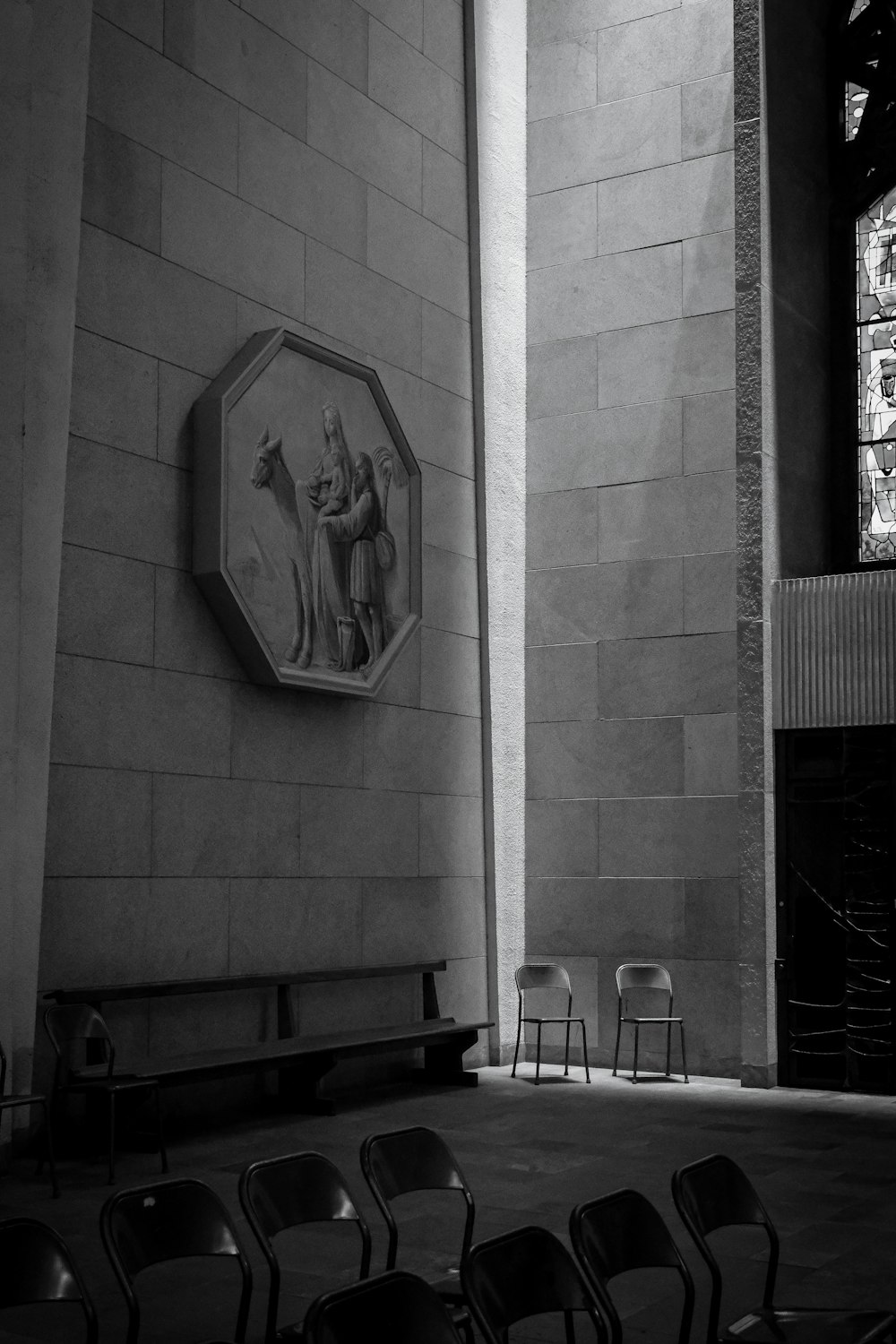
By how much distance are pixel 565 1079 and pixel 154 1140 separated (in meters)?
3.91

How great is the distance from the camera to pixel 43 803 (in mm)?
7953

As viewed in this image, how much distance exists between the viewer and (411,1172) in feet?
15.2

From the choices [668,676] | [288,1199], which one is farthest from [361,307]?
[288,1199]

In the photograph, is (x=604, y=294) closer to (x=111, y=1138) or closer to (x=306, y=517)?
(x=306, y=517)

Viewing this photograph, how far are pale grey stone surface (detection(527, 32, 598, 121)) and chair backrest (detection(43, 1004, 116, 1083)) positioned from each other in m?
8.47

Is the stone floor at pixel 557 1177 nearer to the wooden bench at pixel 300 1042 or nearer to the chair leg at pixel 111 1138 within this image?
the chair leg at pixel 111 1138

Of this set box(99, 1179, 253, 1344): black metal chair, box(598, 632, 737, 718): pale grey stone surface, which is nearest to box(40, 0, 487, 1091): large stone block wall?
box(598, 632, 737, 718): pale grey stone surface

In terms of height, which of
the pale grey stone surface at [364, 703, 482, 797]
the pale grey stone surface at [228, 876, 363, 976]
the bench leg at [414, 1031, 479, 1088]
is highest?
the pale grey stone surface at [364, 703, 482, 797]

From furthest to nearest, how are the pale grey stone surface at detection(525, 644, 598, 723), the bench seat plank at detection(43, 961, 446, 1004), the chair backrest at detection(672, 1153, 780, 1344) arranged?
1. the pale grey stone surface at detection(525, 644, 598, 723)
2. the bench seat plank at detection(43, 961, 446, 1004)
3. the chair backrest at detection(672, 1153, 780, 1344)

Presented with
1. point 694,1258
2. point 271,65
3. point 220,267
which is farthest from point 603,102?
point 694,1258

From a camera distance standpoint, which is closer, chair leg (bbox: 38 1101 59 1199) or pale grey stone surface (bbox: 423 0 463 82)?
chair leg (bbox: 38 1101 59 1199)

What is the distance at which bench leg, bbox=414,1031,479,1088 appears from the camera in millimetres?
10586

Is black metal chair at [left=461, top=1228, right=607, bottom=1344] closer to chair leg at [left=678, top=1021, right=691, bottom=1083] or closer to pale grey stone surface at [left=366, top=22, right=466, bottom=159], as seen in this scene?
chair leg at [left=678, top=1021, right=691, bottom=1083]

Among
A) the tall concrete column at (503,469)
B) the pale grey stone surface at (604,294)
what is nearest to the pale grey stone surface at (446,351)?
the tall concrete column at (503,469)
